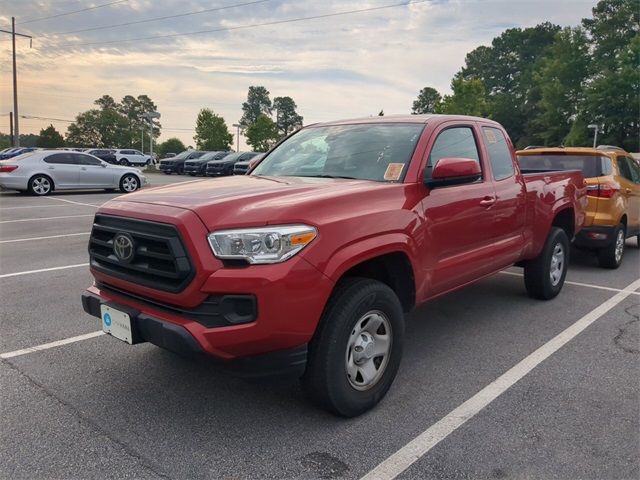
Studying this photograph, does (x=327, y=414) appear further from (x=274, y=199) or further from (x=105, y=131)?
(x=105, y=131)

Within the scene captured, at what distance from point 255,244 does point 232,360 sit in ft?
2.05

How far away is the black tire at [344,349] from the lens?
9.58 ft

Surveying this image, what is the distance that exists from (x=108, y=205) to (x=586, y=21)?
7475 cm

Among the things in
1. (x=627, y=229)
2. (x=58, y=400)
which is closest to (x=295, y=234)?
(x=58, y=400)

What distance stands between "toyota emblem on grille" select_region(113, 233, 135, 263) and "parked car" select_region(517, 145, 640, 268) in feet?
21.3

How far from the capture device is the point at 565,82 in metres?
63.3

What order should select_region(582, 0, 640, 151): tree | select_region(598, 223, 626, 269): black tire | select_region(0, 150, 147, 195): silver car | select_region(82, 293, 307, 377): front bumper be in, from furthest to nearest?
select_region(582, 0, 640, 151): tree
select_region(0, 150, 147, 195): silver car
select_region(598, 223, 626, 269): black tire
select_region(82, 293, 307, 377): front bumper

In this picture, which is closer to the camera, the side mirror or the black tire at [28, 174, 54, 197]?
the side mirror

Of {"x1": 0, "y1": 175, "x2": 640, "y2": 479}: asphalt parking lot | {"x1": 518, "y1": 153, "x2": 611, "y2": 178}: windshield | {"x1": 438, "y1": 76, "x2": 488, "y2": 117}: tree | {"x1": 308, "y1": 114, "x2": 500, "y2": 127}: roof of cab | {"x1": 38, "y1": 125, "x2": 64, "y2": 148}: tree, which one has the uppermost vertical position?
{"x1": 438, "y1": 76, "x2": 488, "y2": 117}: tree

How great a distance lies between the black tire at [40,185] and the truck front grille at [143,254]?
592 inches

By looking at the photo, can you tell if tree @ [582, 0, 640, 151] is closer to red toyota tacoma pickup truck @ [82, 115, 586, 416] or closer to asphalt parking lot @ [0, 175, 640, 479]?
asphalt parking lot @ [0, 175, 640, 479]

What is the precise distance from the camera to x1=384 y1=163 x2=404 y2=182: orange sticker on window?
3658 millimetres

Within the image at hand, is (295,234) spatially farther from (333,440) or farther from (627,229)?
(627,229)

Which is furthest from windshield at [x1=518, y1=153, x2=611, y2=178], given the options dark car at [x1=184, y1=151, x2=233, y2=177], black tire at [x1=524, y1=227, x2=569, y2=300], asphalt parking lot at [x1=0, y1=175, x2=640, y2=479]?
dark car at [x1=184, y1=151, x2=233, y2=177]
